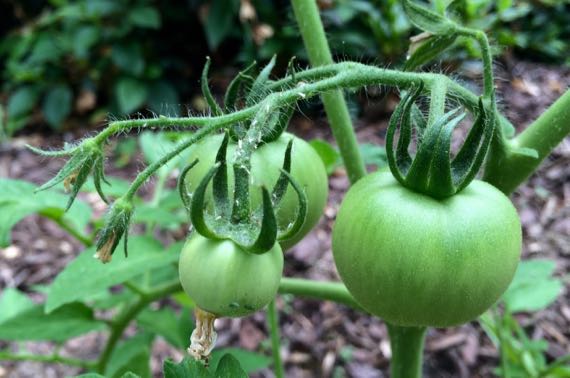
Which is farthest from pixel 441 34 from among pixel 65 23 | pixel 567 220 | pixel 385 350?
pixel 65 23

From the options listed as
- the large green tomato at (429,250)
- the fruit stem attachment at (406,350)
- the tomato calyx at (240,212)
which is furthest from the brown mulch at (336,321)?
the tomato calyx at (240,212)

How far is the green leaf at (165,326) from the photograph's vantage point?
3.72 ft

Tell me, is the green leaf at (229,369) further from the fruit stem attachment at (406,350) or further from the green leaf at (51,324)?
the green leaf at (51,324)

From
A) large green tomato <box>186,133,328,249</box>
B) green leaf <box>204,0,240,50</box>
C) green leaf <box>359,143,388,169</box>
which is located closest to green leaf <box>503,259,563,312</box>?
green leaf <box>359,143,388,169</box>

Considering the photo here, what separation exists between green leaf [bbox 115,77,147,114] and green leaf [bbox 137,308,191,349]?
254cm

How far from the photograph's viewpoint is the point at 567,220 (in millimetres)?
2100

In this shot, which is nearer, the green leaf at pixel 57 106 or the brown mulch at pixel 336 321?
the brown mulch at pixel 336 321

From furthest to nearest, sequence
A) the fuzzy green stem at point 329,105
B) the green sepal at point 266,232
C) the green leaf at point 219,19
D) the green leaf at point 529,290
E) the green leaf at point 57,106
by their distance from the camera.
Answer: the green leaf at point 57,106 < the green leaf at point 219,19 < the green leaf at point 529,290 < the fuzzy green stem at point 329,105 < the green sepal at point 266,232

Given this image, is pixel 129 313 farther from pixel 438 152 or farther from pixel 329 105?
Answer: pixel 438 152

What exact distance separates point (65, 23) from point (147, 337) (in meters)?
3.09

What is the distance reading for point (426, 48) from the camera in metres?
0.75

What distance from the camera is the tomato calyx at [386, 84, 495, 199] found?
593 mm

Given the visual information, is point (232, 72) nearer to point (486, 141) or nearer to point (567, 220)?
point (567, 220)

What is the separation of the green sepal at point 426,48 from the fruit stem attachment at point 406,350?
337mm
